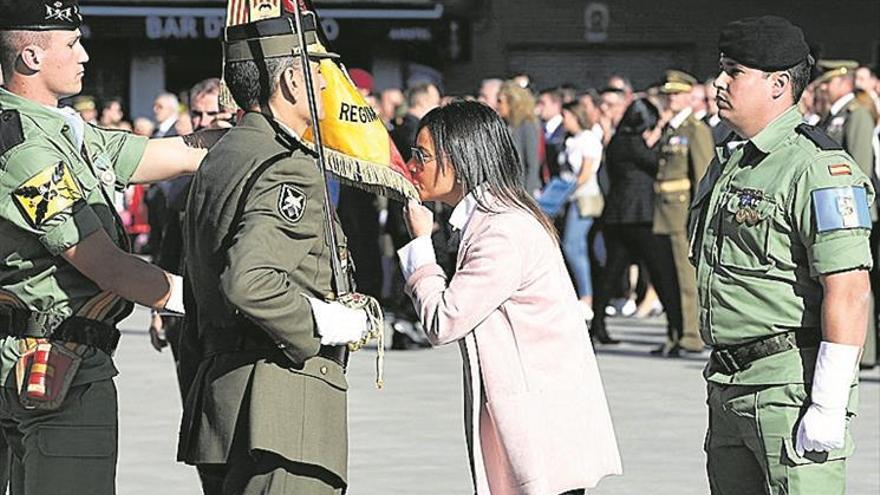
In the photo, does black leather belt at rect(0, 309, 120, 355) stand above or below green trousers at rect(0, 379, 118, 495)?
above

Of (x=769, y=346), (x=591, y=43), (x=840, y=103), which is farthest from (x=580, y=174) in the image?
(x=591, y=43)

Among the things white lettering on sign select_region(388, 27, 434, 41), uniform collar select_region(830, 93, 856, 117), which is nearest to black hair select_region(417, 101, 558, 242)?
uniform collar select_region(830, 93, 856, 117)

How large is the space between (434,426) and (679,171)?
3.98 m

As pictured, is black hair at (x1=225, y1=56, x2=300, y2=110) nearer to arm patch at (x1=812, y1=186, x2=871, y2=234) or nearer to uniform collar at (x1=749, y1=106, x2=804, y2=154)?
uniform collar at (x1=749, y1=106, x2=804, y2=154)

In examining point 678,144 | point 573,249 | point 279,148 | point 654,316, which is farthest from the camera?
point 654,316

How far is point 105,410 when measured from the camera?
196 inches

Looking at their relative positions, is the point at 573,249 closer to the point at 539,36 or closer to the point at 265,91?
Result: the point at 265,91

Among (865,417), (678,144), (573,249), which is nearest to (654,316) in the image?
(573,249)

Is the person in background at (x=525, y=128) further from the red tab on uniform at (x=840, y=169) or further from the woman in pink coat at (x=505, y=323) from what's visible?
the red tab on uniform at (x=840, y=169)

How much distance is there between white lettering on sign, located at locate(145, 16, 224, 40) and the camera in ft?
94.4

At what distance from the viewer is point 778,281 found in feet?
16.2

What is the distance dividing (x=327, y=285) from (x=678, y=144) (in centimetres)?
901

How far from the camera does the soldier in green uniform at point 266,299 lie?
14.6 ft

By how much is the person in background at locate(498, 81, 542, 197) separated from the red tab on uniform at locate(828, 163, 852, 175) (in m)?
9.76
